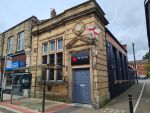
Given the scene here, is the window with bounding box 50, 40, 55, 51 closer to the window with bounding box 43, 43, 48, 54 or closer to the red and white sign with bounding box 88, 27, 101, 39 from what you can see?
the window with bounding box 43, 43, 48, 54

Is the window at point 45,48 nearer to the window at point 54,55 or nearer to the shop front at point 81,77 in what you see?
the window at point 54,55

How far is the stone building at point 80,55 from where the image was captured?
30.5ft

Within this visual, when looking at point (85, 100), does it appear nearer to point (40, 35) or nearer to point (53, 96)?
point (53, 96)

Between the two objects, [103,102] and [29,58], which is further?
[29,58]

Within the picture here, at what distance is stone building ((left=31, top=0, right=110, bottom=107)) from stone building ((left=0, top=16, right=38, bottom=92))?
355 cm

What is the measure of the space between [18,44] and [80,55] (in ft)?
30.0

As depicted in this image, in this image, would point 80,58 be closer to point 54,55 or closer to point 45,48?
point 54,55

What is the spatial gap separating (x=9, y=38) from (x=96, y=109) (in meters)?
14.1

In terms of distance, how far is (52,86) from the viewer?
11.2 m

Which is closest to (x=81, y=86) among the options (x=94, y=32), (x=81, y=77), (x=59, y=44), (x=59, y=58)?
(x=81, y=77)

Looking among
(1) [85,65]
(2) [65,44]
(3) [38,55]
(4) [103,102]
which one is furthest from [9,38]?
(4) [103,102]

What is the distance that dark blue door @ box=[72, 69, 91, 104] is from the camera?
30.7ft

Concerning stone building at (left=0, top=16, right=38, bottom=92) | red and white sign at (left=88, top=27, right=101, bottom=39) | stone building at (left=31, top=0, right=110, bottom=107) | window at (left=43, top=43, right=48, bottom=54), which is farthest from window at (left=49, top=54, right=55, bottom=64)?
red and white sign at (left=88, top=27, right=101, bottom=39)

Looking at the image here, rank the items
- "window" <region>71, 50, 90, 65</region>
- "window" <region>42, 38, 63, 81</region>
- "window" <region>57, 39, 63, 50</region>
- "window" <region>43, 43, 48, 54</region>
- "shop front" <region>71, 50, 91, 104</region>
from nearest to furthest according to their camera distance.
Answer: "shop front" <region>71, 50, 91, 104</region> → "window" <region>71, 50, 90, 65</region> → "window" <region>42, 38, 63, 81</region> → "window" <region>57, 39, 63, 50</region> → "window" <region>43, 43, 48, 54</region>
